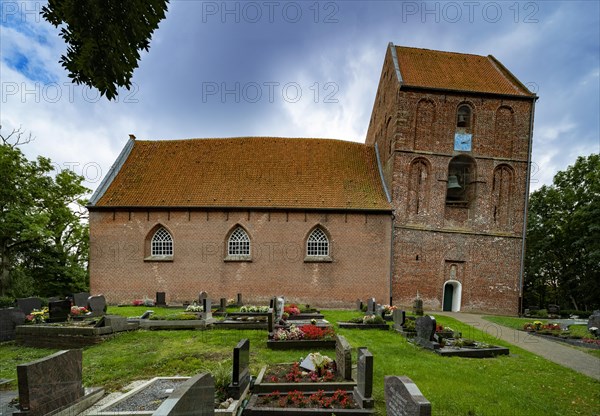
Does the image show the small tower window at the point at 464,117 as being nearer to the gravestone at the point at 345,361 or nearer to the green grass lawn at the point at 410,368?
the green grass lawn at the point at 410,368

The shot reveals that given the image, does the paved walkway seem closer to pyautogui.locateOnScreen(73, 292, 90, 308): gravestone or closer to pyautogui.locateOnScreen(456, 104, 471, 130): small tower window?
pyautogui.locateOnScreen(456, 104, 471, 130): small tower window

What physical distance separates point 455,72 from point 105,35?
20.9m

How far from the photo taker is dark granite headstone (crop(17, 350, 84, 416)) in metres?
4.17

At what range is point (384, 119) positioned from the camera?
782 inches

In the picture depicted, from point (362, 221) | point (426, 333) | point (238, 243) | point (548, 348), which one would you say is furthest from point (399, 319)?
point (238, 243)

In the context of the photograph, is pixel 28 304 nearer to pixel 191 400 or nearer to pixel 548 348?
pixel 191 400

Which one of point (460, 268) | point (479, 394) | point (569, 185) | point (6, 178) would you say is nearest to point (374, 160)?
point (460, 268)

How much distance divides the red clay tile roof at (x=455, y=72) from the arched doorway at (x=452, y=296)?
1071 cm

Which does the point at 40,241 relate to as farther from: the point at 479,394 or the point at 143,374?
the point at 479,394

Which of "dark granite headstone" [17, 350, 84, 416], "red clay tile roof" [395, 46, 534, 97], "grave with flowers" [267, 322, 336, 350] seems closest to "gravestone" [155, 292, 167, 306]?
"grave with flowers" [267, 322, 336, 350]

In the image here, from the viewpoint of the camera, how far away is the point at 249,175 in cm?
1856

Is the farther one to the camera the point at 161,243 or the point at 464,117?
the point at 464,117

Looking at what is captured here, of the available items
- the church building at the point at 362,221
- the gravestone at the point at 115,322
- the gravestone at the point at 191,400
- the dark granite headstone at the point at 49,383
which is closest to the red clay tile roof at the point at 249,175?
the church building at the point at 362,221

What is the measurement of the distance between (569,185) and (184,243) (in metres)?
29.6
